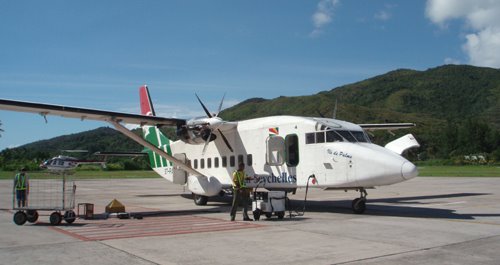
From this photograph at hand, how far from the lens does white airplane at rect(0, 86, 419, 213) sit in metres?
13.6

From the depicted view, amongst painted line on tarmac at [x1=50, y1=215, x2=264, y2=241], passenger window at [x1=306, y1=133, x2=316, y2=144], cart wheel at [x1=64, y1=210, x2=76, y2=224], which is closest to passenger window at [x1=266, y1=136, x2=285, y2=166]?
passenger window at [x1=306, y1=133, x2=316, y2=144]

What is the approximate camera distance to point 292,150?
15.9 m

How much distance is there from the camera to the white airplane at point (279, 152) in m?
13.6

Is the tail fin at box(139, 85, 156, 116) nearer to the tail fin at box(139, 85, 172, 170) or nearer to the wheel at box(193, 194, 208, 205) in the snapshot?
the tail fin at box(139, 85, 172, 170)

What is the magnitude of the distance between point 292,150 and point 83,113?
749cm

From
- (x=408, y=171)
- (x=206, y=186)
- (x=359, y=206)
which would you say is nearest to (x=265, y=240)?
(x=408, y=171)

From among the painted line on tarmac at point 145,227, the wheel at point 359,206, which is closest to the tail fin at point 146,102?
the painted line on tarmac at point 145,227

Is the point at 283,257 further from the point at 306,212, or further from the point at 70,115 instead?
the point at 70,115

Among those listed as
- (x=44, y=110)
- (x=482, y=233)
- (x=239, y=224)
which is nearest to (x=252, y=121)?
(x=239, y=224)

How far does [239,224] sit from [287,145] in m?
4.41

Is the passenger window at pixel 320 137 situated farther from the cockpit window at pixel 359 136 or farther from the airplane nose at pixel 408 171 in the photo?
the airplane nose at pixel 408 171

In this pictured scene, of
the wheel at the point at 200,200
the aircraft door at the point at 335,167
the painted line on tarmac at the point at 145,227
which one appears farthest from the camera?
the wheel at the point at 200,200

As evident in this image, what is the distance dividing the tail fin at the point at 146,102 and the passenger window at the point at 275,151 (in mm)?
9334

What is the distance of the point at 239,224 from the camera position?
12.4m
